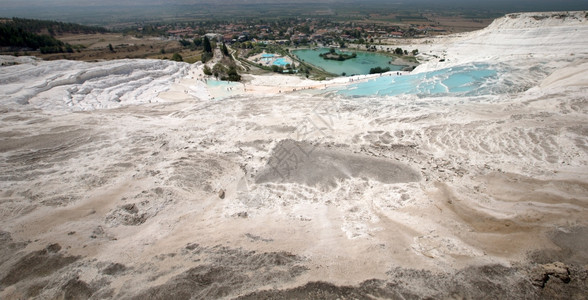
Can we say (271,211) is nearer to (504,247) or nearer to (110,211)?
(110,211)

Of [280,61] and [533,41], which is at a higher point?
[533,41]

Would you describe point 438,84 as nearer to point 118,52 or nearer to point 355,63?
point 355,63

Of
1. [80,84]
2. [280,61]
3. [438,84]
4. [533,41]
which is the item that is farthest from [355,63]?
[80,84]

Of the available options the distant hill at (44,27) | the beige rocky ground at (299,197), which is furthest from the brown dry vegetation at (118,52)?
the beige rocky ground at (299,197)

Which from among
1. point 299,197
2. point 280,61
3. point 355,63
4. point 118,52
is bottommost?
point 299,197

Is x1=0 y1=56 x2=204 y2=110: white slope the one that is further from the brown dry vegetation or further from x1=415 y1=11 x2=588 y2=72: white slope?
x1=415 y1=11 x2=588 y2=72: white slope

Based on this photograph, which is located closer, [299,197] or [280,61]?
[299,197]
